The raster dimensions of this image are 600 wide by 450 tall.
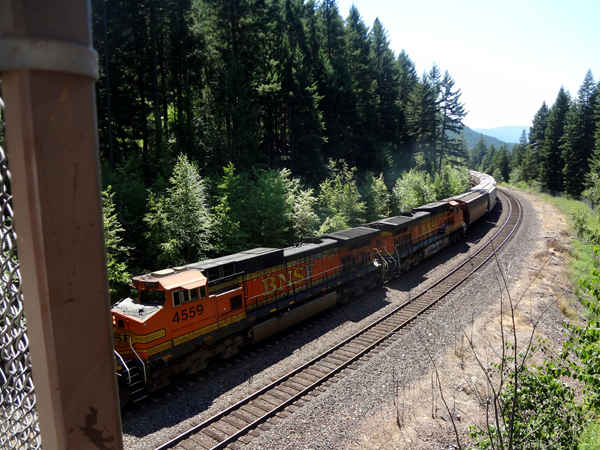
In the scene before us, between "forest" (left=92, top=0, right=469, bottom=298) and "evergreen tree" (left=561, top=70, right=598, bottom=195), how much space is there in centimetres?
2922

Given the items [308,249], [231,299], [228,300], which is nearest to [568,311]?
[308,249]

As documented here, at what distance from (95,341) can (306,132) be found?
3704cm

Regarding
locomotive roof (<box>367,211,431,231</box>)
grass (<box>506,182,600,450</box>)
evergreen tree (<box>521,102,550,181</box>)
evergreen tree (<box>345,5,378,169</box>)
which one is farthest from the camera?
evergreen tree (<box>521,102,550,181</box>)

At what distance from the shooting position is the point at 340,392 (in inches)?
453

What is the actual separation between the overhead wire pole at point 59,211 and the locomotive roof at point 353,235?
1734 centimetres

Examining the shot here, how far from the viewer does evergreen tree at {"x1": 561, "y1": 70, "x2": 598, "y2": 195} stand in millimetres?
63244

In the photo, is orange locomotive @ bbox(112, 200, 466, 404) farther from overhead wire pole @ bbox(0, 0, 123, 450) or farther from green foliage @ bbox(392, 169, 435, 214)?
green foliage @ bbox(392, 169, 435, 214)

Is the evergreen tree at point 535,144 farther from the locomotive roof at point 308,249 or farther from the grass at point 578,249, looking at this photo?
the locomotive roof at point 308,249

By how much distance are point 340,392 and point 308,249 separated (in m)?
6.58

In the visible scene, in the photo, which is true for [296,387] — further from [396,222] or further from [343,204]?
[343,204]

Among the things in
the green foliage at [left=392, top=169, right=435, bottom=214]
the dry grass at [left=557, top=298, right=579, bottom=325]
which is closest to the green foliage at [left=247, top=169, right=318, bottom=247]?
the dry grass at [left=557, top=298, right=579, bottom=325]

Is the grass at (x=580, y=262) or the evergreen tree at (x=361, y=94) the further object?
the evergreen tree at (x=361, y=94)

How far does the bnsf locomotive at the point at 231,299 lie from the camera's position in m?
11.2

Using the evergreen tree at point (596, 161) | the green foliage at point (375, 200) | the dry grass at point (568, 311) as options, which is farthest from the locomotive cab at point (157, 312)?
the evergreen tree at point (596, 161)
